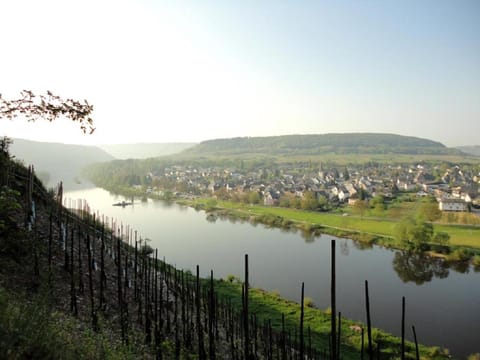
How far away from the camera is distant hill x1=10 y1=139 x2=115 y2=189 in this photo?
106688mm

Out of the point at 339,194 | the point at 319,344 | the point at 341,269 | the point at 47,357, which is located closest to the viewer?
the point at 47,357

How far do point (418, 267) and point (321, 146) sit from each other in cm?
15389

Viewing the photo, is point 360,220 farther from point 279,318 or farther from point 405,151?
point 405,151

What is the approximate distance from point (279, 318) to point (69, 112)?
A: 1216 centimetres

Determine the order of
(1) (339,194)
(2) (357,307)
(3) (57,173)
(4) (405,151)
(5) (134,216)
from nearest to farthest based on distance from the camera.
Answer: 1. (2) (357,307)
2. (5) (134,216)
3. (1) (339,194)
4. (3) (57,173)
5. (4) (405,151)

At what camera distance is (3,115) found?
5.16 metres

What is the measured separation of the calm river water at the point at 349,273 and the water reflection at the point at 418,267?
6 cm

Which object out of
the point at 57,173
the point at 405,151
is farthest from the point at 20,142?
the point at 405,151

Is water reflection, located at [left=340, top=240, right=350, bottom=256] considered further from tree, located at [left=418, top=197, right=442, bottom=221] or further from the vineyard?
the vineyard

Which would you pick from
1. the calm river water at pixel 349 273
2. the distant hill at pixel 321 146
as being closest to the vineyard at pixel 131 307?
the calm river water at pixel 349 273

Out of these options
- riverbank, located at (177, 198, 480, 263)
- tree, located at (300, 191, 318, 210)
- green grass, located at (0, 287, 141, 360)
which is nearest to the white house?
riverbank, located at (177, 198, 480, 263)

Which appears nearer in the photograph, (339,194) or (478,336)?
(478,336)

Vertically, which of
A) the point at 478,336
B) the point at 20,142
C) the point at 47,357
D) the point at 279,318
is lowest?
the point at 478,336

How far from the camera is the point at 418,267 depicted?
24.7 m
